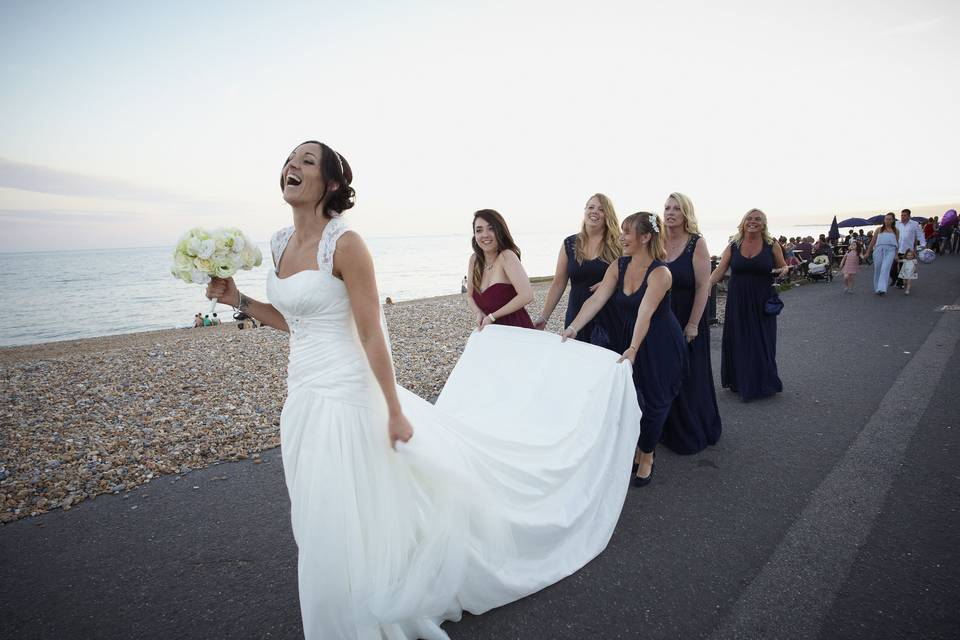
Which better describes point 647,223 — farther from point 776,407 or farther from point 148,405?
point 148,405

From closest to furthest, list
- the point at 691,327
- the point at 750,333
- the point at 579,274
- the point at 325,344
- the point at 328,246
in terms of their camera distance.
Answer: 1. the point at 328,246
2. the point at 325,344
3. the point at 691,327
4. the point at 579,274
5. the point at 750,333

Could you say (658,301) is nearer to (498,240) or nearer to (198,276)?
(498,240)

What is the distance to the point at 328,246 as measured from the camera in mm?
2039

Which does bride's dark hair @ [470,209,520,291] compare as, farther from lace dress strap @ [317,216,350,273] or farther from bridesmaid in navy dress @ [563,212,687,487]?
lace dress strap @ [317,216,350,273]

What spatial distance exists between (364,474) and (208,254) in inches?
50.9

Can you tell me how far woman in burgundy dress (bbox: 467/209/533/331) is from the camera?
4.57 m

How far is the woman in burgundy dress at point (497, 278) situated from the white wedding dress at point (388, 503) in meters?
1.87

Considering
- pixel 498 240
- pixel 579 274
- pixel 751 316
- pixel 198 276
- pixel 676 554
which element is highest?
pixel 498 240

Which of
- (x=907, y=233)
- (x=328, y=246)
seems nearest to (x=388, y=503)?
(x=328, y=246)

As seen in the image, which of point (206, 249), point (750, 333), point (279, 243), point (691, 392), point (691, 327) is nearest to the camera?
point (206, 249)

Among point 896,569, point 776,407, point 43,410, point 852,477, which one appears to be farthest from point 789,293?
point 43,410

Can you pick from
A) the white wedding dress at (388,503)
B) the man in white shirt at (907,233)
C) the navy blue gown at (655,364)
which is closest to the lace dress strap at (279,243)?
the white wedding dress at (388,503)

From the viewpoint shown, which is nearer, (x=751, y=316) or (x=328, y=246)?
(x=328, y=246)

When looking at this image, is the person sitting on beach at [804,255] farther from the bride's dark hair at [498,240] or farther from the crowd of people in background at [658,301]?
the bride's dark hair at [498,240]
